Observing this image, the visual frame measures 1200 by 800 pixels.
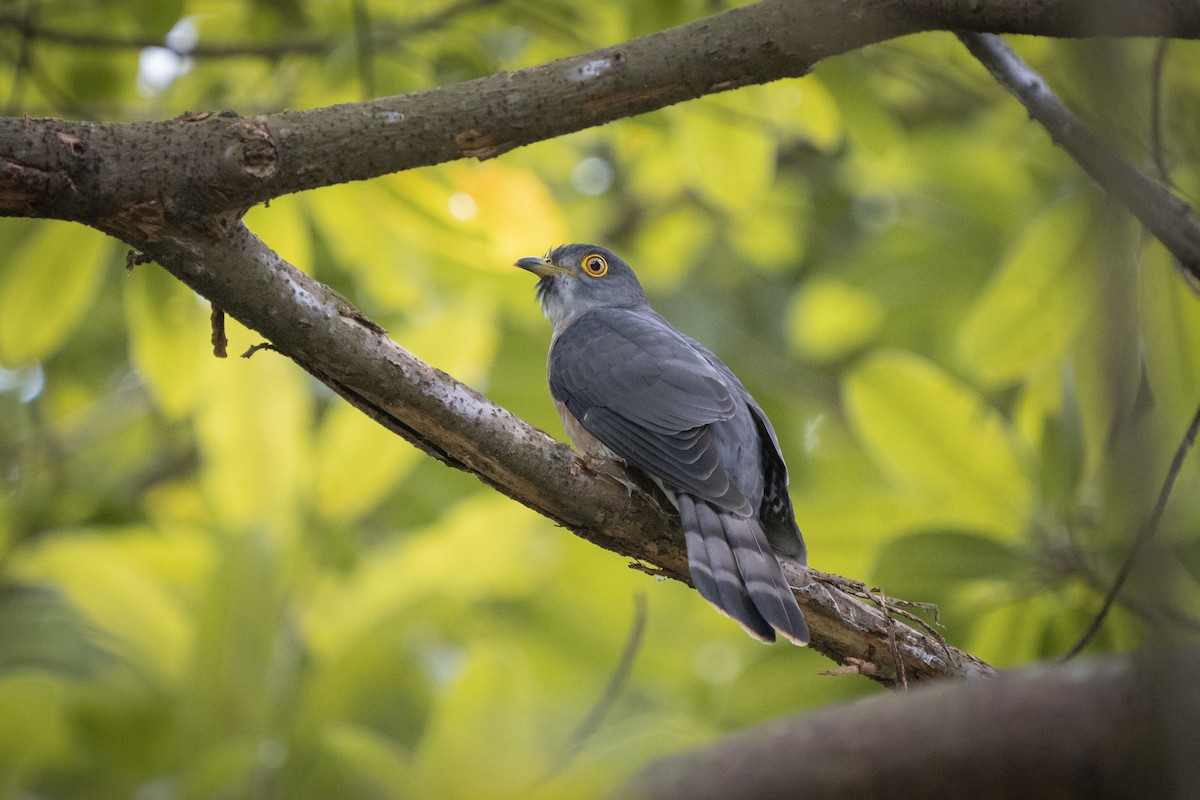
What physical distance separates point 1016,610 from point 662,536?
56.2 inches

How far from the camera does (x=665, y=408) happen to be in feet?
14.0

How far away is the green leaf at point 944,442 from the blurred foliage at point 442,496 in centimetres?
1

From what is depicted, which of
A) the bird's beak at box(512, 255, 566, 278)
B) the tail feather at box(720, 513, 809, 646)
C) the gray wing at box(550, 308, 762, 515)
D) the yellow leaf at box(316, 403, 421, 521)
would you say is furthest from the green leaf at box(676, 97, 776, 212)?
the yellow leaf at box(316, 403, 421, 521)

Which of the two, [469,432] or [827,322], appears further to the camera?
[827,322]

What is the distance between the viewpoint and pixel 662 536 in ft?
12.0

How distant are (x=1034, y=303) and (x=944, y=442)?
64 cm

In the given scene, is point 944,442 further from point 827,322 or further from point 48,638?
point 48,638

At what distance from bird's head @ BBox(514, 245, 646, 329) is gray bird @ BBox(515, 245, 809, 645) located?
0.45 meters

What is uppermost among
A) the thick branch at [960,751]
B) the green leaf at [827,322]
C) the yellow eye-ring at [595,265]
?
the green leaf at [827,322]

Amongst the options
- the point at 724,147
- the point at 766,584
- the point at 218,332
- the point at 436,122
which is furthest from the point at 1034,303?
the point at 218,332

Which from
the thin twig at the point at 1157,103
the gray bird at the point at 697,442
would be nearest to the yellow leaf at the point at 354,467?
the gray bird at the point at 697,442

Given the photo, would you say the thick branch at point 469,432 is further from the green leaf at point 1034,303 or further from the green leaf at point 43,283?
the green leaf at point 43,283

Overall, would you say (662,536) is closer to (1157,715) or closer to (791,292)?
(1157,715)

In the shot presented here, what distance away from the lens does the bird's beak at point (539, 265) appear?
5789 millimetres
